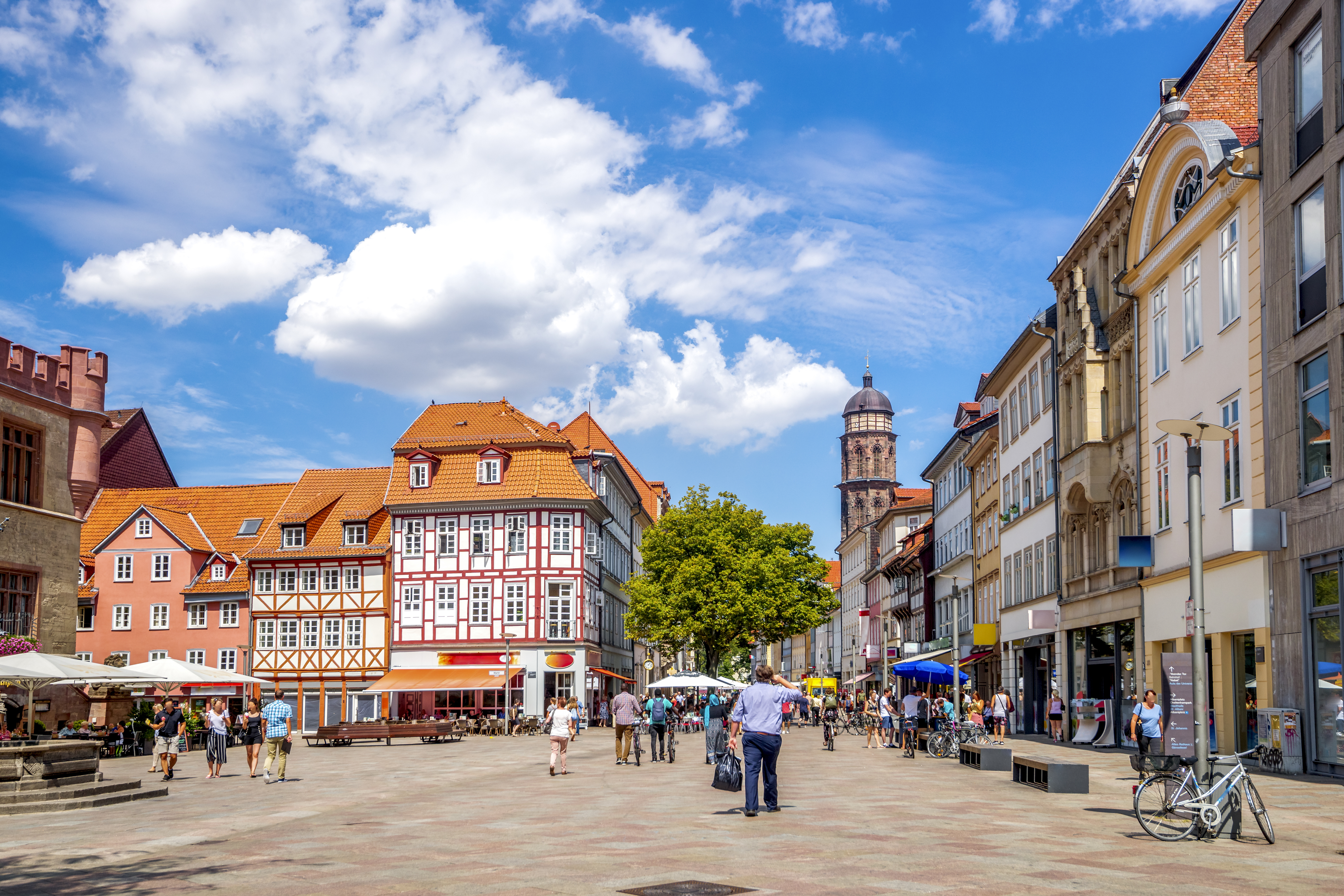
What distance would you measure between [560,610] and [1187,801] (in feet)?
179

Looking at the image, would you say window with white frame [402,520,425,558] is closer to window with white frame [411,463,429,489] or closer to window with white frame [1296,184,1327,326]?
window with white frame [411,463,429,489]

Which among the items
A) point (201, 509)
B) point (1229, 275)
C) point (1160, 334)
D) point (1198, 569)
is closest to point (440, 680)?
point (201, 509)

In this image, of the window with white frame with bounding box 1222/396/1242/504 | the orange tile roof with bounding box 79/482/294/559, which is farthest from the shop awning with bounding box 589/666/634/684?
the window with white frame with bounding box 1222/396/1242/504

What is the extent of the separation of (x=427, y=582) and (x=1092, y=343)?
38.9m

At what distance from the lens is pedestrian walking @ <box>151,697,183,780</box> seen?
93.2 ft

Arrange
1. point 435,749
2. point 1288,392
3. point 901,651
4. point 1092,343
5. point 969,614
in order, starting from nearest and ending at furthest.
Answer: point 1288,392 → point 1092,343 → point 435,749 → point 969,614 → point 901,651

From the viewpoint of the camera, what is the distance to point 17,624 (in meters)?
34.7

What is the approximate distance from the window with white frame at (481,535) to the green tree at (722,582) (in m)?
7.93

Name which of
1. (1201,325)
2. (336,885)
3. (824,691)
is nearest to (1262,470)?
(1201,325)

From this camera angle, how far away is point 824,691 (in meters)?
88.2

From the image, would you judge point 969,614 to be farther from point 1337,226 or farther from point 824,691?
point 1337,226

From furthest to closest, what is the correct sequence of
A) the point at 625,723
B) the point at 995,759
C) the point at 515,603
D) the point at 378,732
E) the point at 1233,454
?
the point at 515,603 → the point at 378,732 → the point at 625,723 → the point at 1233,454 → the point at 995,759

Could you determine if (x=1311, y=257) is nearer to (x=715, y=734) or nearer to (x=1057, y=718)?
(x=715, y=734)

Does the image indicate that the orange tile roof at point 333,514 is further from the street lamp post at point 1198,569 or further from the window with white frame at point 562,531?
the street lamp post at point 1198,569
